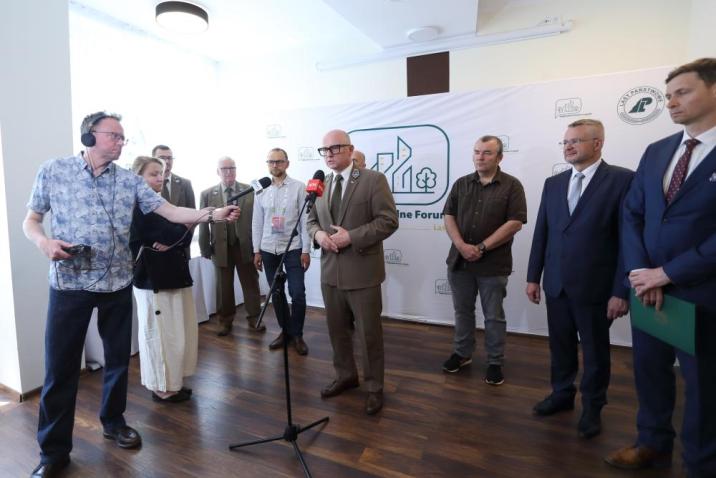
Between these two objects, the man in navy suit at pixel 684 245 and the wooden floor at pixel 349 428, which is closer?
the man in navy suit at pixel 684 245

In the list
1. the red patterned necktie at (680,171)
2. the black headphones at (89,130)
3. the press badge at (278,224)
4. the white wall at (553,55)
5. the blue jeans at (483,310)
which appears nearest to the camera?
the red patterned necktie at (680,171)

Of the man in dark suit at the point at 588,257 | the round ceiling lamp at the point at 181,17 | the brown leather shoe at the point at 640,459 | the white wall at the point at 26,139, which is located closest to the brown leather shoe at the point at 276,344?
the white wall at the point at 26,139

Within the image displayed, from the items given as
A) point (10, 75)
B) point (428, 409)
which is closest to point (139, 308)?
point (10, 75)

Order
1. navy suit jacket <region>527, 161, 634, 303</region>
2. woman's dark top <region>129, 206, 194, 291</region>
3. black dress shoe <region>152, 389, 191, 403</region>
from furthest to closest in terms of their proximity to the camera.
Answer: black dress shoe <region>152, 389, 191, 403</region>
woman's dark top <region>129, 206, 194, 291</region>
navy suit jacket <region>527, 161, 634, 303</region>

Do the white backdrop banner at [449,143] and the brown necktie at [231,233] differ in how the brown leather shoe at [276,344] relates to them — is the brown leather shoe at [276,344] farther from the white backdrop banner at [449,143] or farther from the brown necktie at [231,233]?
the white backdrop banner at [449,143]

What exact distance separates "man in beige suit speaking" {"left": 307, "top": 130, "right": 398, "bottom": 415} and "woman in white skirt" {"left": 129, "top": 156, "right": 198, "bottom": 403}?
88 cm

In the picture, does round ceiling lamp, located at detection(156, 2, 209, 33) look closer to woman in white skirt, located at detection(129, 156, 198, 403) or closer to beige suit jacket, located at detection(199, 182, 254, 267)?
beige suit jacket, located at detection(199, 182, 254, 267)

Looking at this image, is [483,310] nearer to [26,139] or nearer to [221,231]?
[221,231]

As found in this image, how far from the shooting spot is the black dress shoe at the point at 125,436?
2074 mm

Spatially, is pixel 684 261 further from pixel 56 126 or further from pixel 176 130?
pixel 176 130

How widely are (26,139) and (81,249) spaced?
4.65 ft

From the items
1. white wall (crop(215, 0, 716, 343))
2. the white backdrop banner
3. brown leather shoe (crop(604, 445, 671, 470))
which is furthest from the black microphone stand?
white wall (crop(215, 0, 716, 343))

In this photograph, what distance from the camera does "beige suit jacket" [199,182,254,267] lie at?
3725 mm

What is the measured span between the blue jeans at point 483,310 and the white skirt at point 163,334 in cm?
194
